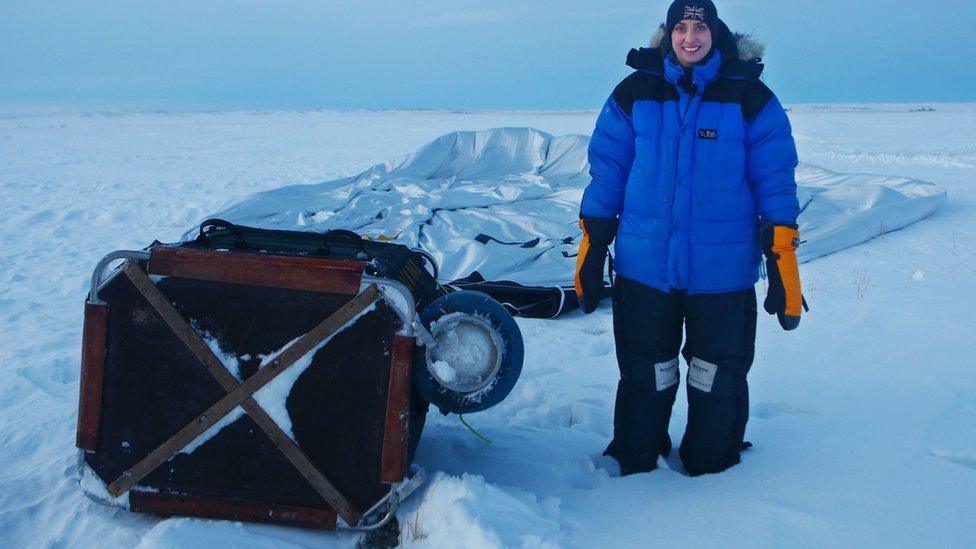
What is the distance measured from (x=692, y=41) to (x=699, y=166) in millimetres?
422

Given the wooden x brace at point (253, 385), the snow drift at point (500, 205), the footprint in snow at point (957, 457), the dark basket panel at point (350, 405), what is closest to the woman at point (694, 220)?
the footprint in snow at point (957, 457)

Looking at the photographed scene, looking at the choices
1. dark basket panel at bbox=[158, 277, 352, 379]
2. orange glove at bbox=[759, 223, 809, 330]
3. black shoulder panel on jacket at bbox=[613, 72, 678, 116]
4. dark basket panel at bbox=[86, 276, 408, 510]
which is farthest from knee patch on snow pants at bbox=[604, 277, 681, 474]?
dark basket panel at bbox=[158, 277, 352, 379]

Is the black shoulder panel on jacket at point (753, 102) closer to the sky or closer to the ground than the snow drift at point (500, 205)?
closer to the sky

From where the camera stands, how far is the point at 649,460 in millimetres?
2994

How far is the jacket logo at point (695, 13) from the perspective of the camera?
261cm

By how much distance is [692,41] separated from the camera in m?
2.62

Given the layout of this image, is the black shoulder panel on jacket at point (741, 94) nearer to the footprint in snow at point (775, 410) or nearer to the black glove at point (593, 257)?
the black glove at point (593, 257)

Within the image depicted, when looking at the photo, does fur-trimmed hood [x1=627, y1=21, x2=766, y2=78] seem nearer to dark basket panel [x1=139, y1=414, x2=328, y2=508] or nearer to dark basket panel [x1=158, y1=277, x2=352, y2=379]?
dark basket panel [x1=158, y1=277, x2=352, y2=379]

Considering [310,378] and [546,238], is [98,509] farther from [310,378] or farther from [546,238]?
[546,238]

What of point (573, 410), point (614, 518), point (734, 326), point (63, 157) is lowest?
point (63, 157)

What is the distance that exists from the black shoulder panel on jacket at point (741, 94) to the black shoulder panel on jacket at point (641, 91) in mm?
128

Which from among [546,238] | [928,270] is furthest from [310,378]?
[928,270]

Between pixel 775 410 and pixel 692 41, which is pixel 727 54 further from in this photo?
pixel 775 410

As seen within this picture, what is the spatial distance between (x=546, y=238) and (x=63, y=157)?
51.8 ft
